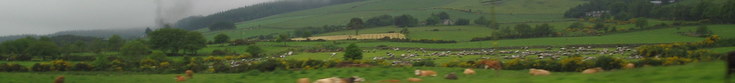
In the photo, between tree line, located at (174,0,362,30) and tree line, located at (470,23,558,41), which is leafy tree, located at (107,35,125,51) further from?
tree line, located at (174,0,362,30)

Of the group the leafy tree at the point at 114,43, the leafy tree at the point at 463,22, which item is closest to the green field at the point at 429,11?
the leafy tree at the point at 463,22

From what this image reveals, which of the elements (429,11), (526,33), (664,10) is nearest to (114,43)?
(526,33)

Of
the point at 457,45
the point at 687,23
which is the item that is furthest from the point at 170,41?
the point at 687,23

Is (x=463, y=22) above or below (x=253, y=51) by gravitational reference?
above

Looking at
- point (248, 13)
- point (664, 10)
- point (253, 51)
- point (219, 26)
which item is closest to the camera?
point (253, 51)

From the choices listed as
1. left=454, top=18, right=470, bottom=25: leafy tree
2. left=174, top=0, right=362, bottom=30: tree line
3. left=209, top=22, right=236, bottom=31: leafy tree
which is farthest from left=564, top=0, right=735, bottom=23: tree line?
left=174, top=0, right=362, bottom=30: tree line

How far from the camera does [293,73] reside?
22.1m

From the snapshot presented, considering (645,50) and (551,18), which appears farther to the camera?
(551,18)

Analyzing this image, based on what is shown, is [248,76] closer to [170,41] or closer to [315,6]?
[170,41]

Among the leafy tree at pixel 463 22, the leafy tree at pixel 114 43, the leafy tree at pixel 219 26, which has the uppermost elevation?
the leafy tree at pixel 219 26

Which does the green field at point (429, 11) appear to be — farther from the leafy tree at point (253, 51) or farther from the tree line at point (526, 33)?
the leafy tree at point (253, 51)

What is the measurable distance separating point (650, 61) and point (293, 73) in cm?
1711

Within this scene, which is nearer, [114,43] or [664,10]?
[114,43]

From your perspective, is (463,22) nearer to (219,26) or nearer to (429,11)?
(429,11)
